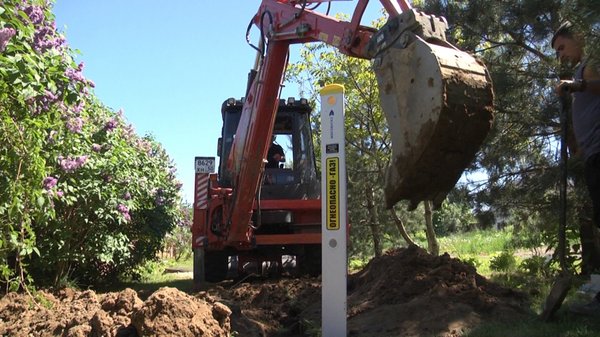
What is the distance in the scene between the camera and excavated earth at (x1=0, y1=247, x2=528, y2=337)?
4.19 m

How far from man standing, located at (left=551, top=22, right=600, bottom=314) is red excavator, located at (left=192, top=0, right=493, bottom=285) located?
79 centimetres

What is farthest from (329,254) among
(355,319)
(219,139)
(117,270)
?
(117,270)

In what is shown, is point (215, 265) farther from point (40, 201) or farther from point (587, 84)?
point (587, 84)

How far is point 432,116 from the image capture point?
3418mm

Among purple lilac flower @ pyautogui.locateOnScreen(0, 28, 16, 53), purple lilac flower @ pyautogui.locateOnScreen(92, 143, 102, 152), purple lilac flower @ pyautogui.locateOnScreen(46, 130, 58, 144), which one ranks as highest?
purple lilac flower @ pyautogui.locateOnScreen(0, 28, 16, 53)

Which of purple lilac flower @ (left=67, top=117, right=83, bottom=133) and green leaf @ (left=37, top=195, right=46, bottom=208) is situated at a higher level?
purple lilac flower @ (left=67, top=117, right=83, bottom=133)

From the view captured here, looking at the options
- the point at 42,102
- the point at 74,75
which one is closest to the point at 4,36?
the point at 42,102

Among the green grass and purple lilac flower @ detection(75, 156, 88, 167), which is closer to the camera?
the green grass

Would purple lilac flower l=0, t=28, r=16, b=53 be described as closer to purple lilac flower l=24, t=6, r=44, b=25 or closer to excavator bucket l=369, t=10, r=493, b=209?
purple lilac flower l=24, t=6, r=44, b=25

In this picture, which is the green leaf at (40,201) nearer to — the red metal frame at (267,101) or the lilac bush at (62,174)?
the lilac bush at (62,174)

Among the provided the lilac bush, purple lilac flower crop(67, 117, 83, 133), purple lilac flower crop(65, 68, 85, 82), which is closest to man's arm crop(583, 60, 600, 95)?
the lilac bush

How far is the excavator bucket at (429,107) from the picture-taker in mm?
3432

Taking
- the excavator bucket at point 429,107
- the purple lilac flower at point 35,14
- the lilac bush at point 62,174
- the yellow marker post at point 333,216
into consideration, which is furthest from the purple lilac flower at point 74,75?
the excavator bucket at point 429,107

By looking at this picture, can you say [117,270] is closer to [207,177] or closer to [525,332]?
[207,177]
